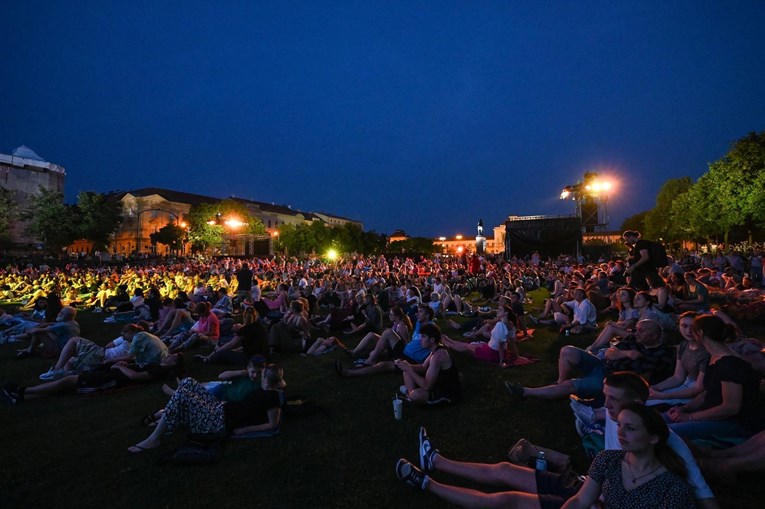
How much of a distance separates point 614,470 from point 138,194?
8232 cm

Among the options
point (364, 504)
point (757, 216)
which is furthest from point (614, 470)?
point (757, 216)

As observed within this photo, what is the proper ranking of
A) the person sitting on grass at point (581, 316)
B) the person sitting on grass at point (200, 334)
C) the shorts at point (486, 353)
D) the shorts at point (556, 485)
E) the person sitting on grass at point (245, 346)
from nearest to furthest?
the shorts at point (556, 485) → the shorts at point (486, 353) → the person sitting on grass at point (245, 346) → the person sitting on grass at point (200, 334) → the person sitting on grass at point (581, 316)

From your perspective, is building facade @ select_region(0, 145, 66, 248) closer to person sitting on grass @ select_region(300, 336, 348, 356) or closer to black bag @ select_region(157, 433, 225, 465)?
person sitting on grass @ select_region(300, 336, 348, 356)

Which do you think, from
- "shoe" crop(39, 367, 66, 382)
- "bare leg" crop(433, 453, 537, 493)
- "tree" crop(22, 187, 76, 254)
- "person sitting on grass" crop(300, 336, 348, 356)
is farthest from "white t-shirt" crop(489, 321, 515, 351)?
"tree" crop(22, 187, 76, 254)

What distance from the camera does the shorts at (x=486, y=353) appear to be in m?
7.11

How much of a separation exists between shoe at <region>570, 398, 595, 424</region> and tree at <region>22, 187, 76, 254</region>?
189 feet

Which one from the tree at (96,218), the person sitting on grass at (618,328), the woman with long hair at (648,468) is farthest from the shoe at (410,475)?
the tree at (96,218)

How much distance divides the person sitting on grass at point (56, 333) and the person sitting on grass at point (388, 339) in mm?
5383

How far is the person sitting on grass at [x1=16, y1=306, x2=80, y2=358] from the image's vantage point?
7668 millimetres

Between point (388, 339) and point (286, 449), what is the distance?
3.19m

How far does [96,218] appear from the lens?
167ft

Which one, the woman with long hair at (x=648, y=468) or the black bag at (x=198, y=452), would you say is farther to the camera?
the black bag at (x=198, y=452)

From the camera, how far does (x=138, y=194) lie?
70750 millimetres

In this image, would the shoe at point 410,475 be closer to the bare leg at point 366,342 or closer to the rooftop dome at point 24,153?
the bare leg at point 366,342
